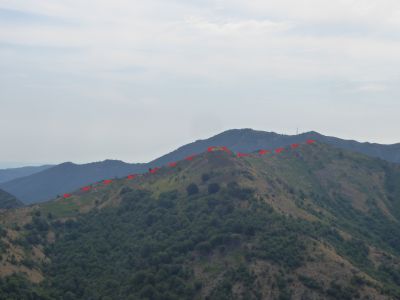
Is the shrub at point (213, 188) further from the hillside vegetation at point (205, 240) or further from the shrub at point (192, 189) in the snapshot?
the shrub at point (192, 189)

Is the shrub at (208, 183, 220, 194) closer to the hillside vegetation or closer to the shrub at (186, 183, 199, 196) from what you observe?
the hillside vegetation

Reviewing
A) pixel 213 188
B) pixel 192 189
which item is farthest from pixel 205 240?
pixel 192 189

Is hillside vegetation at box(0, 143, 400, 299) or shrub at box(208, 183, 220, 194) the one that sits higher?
shrub at box(208, 183, 220, 194)

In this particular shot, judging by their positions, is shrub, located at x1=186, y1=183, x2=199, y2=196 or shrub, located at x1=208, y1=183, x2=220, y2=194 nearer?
shrub, located at x1=208, y1=183, x2=220, y2=194

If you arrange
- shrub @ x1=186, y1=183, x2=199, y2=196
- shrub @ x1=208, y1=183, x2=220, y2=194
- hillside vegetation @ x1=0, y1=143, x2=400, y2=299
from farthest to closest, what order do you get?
shrub @ x1=186, y1=183, x2=199, y2=196, shrub @ x1=208, y1=183, x2=220, y2=194, hillside vegetation @ x1=0, y1=143, x2=400, y2=299

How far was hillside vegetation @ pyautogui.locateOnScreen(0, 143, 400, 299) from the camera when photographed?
4247 inches

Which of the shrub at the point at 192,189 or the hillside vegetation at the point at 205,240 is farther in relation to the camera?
the shrub at the point at 192,189

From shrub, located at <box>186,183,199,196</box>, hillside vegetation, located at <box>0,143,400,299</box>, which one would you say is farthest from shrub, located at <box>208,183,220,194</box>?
shrub, located at <box>186,183,199,196</box>

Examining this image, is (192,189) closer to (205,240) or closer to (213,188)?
(213,188)

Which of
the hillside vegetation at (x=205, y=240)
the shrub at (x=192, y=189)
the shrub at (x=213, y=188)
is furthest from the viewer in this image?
the shrub at (x=192, y=189)

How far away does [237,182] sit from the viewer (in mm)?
150625

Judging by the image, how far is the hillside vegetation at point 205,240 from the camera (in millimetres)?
107875

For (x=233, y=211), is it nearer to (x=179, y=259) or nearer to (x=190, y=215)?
(x=190, y=215)

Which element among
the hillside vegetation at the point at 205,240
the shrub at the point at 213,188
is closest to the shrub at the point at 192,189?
the hillside vegetation at the point at 205,240
